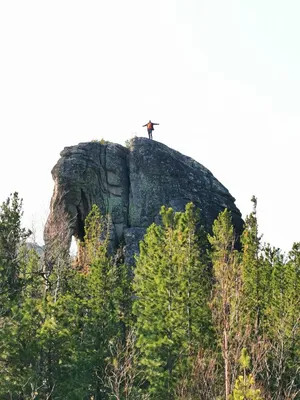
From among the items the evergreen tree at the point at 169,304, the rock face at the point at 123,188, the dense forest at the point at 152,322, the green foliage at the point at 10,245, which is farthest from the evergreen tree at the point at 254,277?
the green foliage at the point at 10,245

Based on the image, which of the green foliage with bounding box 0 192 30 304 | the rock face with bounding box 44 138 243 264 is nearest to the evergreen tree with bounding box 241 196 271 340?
the rock face with bounding box 44 138 243 264

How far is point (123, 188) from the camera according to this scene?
2071 inches

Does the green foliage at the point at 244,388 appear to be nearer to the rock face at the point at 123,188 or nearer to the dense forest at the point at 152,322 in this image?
the dense forest at the point at 152,322

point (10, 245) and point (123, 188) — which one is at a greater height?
point (123, 188)

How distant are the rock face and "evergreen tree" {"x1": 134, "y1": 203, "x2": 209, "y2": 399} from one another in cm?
1430

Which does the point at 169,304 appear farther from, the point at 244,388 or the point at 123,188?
the point at 123,188

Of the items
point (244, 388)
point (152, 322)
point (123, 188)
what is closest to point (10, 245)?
point (152, 322)

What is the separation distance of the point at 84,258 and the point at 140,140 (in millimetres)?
14405

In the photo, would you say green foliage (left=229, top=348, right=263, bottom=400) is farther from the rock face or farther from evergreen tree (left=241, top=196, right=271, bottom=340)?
the rock face

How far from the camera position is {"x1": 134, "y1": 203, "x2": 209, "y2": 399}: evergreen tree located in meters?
30.7

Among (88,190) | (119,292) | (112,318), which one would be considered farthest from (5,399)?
(88,190)

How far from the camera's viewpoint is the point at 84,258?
160ft

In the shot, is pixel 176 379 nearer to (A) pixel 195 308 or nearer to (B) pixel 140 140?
(A) pixel 195 308

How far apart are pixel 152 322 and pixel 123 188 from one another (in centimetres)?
2221
